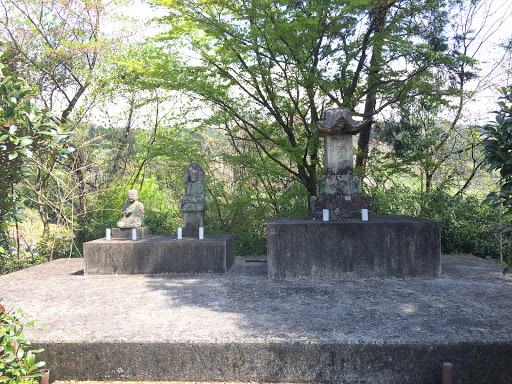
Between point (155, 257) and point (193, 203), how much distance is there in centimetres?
129

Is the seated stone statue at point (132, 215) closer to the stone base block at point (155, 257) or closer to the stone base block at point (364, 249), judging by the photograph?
the stone base block at point (155, 257)

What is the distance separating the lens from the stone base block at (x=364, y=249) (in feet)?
18.9

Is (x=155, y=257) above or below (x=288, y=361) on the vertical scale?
above

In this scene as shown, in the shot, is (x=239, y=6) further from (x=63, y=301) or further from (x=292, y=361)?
(x=292, y=361)

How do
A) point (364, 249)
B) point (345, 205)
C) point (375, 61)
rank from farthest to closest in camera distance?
point (375, 61)
point (345, 205)
point (364, 249)

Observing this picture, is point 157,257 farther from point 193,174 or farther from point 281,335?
point 281,335

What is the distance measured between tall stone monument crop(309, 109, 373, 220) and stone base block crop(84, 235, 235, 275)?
186 centimetres

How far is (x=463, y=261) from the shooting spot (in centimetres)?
724

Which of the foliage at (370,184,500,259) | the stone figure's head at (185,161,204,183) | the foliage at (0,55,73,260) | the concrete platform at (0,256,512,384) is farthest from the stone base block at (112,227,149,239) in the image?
the foliage at (370,184,500,259)

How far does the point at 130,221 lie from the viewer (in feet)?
23.9

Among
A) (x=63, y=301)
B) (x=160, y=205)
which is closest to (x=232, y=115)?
(x=160, y=205)

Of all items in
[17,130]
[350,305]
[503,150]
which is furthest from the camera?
[350,305]

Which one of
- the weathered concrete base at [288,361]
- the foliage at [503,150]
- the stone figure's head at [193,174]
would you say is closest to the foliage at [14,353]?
the weathered concrete base at [288,361]

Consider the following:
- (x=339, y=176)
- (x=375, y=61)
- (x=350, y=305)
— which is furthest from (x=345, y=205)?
(x=375, y=61)
